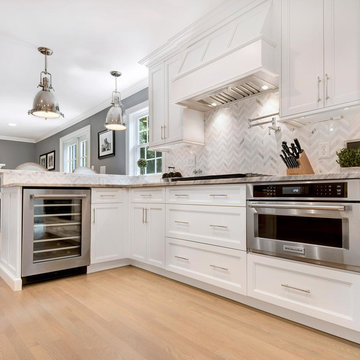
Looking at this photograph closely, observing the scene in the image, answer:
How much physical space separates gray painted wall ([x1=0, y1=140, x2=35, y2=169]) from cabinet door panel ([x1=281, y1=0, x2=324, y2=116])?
338 inches

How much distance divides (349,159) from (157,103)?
2.20 metres

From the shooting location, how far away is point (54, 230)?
2816 millimetres

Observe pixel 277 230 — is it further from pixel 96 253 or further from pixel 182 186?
pixel 96 253

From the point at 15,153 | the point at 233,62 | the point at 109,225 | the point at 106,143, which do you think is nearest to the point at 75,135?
the point at 106,143

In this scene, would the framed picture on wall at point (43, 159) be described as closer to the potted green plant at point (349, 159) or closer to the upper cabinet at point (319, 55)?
the upper cabinet at point (319, 55)

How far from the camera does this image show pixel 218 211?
2.27 metres

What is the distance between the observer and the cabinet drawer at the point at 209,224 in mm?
2129

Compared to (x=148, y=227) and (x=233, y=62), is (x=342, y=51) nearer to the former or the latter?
(x=233, y=62)

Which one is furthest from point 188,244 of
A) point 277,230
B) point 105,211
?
point 105,211

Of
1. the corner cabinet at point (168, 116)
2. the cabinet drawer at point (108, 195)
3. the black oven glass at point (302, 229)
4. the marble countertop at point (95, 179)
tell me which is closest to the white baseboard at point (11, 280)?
the marble countertop at point (95, 179)

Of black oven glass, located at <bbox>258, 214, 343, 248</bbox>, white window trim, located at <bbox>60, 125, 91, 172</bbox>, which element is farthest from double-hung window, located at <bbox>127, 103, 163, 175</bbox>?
black oven glass, located at <bbox>258, 214, 343, 248</bbox>

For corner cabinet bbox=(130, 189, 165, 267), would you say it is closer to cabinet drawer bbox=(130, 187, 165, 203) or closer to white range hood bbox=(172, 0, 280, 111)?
cabinet drawer bbox=(130, 187, 165, 203)

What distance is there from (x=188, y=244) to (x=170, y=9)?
7.07ft

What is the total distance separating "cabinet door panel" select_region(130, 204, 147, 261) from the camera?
3084mm
